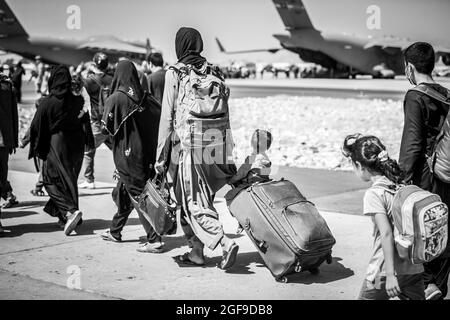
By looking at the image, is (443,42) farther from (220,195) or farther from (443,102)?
(443,102)

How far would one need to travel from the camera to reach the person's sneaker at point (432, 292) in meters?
4.47

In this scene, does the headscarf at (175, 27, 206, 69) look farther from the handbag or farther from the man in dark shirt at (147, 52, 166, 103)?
the man in dark shirt at (147, 52, 166, 103)

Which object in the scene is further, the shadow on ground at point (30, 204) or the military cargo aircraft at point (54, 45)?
the military cargo aircraft at point (54, 45)

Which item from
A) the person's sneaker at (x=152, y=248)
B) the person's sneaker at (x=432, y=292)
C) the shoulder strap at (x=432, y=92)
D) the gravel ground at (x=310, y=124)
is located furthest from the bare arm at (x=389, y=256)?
the gravel ground at (x=310, y=124)

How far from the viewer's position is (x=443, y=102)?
461cm

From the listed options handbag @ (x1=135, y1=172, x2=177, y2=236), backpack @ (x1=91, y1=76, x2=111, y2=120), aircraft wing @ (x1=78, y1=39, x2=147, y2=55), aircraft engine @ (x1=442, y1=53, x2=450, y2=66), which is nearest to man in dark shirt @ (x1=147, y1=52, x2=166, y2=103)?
backpack @ (x1=91, y1=76, x2=111, y2=120)

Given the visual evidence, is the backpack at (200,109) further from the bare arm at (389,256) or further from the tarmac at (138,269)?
the bare arm at (389,256)

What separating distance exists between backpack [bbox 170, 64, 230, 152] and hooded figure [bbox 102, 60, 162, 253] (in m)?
0.91

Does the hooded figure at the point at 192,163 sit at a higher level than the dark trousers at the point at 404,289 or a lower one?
higher

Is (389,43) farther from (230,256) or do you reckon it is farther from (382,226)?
(382,226)

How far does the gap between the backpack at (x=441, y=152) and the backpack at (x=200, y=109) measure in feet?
5.38

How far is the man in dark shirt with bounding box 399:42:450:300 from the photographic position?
15.0 feet
